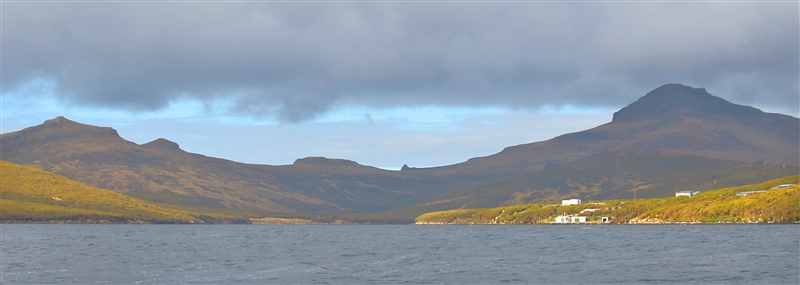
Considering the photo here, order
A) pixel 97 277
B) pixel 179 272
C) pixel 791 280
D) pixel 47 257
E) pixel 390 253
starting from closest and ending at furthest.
Answer: 1. pixel 791 280
2. pixel 97 277
3. pixel 179 272
4. pixel 47 257
5. pixel 390 253

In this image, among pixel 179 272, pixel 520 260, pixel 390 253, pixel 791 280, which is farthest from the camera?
pixel 390 253

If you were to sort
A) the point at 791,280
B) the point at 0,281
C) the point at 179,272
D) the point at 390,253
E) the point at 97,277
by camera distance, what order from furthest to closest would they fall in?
the point at 390,253
the point at 179,272
the point at 97,277
the point at 0,281
the point at 791,280

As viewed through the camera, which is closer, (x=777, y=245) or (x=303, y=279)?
(x=303, y=279)

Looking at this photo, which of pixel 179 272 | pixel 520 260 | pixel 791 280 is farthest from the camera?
pixel 520 260

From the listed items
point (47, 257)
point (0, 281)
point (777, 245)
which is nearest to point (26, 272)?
point (0, 281)

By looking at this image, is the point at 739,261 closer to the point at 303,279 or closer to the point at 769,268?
the point at 769,268

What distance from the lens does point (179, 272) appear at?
8781 centimetres

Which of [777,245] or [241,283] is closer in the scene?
[241,283]

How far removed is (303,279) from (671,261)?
42464 millimetres

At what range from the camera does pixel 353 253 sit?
119812 millimetres

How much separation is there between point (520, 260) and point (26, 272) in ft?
185

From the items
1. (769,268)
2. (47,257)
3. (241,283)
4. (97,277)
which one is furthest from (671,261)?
(47,257)

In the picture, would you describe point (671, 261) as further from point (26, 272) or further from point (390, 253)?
point (26, 272)

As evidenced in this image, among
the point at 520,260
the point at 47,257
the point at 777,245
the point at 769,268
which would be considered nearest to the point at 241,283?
the point at 520,260
